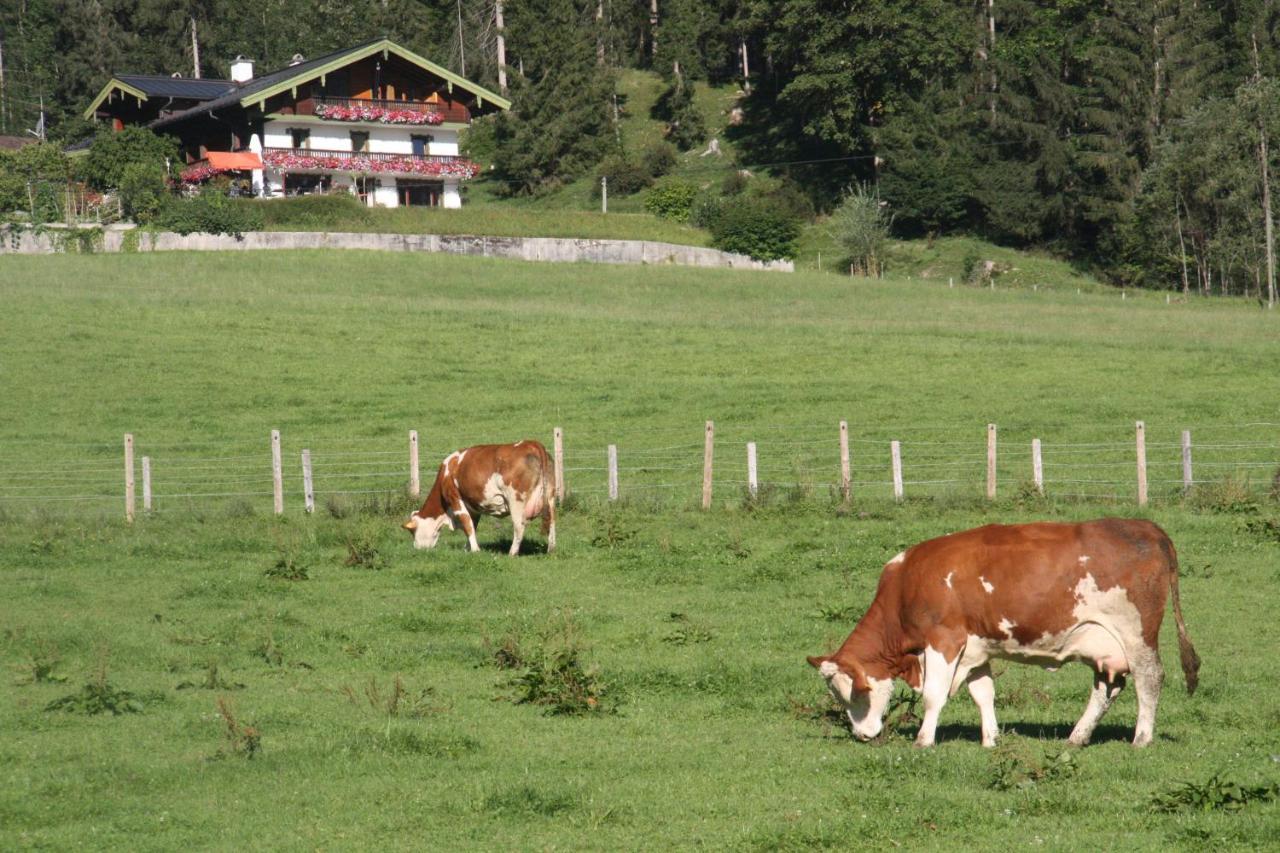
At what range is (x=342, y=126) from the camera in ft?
282

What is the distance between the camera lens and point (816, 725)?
13070 millimetres

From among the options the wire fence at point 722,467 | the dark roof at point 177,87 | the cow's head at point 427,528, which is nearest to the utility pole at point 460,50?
the dark roof at point 177,87

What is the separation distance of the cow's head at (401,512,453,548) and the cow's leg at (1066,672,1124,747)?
13.4m

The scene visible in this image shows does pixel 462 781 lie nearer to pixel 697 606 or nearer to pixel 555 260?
pixel 697 606

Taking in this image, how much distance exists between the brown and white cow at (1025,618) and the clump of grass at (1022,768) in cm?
99

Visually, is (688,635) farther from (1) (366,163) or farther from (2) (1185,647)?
(1) (366,163)

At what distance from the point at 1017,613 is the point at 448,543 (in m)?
13.9

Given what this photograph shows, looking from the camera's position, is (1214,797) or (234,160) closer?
(1214,797)

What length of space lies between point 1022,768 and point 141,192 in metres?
72.6

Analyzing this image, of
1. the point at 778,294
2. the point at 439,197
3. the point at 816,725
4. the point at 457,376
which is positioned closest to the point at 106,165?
the point at 439,197

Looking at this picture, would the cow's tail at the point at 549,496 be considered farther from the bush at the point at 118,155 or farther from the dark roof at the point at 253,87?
the dark roof at the point at 253,87

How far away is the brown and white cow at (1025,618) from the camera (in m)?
11.5

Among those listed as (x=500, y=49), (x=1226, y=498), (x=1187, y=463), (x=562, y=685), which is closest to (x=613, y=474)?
(x=1187, y=463)

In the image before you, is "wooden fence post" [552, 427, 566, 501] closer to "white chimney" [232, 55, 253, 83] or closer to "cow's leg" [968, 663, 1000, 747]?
"cow's leg" [968, 663, 1000, 747]
